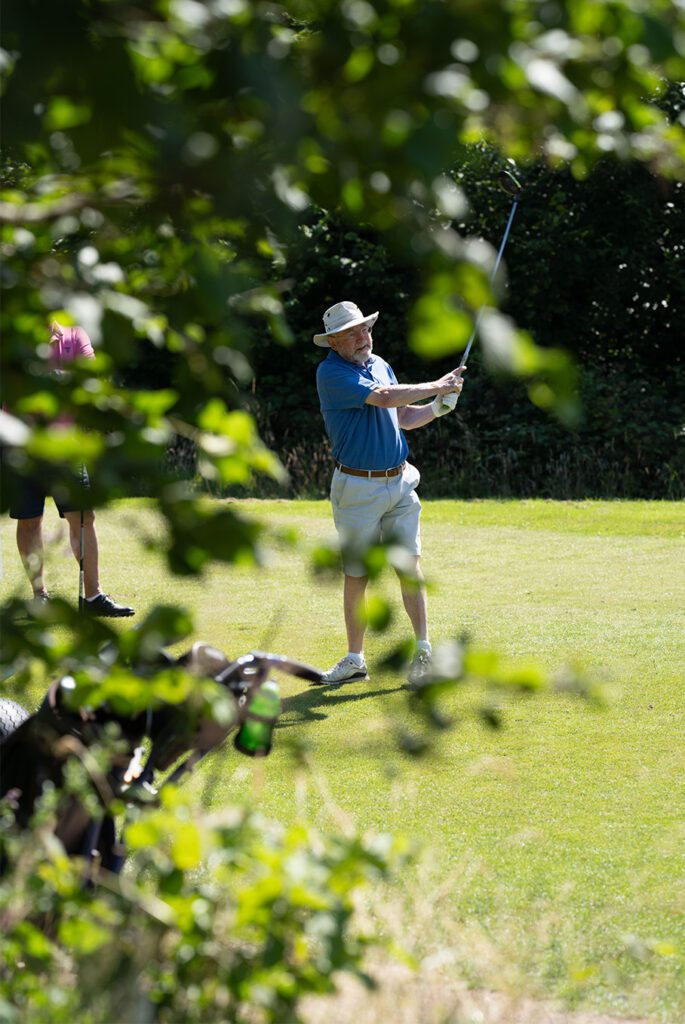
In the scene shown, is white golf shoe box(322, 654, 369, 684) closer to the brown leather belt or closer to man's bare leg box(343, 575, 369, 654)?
man's bare leg box(343, 575, 369, 654)

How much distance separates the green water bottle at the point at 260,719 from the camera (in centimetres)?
304

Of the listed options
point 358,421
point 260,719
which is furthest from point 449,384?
Answer: point 260,719

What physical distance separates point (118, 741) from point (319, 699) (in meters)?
4.76

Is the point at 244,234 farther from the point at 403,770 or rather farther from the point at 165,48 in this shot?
the point at 403,770

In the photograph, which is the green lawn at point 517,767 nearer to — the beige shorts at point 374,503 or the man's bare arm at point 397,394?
the beige shorts at point 374,503

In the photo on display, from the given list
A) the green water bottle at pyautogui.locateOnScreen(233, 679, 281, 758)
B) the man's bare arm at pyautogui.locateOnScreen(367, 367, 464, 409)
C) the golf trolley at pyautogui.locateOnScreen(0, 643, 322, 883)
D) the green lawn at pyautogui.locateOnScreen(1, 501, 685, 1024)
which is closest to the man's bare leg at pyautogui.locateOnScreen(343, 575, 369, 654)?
the green lawn at pyautogui.locateOnScreen(1, 501, 685, 1024)

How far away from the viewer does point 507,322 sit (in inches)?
70.8

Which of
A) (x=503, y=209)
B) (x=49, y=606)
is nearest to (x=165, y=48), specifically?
(x=49, y=606)

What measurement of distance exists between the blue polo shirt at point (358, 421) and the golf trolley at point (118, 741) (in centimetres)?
489

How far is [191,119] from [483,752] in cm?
495

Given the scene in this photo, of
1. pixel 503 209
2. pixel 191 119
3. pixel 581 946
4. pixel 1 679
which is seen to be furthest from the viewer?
pixel 503 209

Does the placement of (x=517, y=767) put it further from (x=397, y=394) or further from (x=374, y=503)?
(x=397, y=394)

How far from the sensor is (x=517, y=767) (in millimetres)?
6320

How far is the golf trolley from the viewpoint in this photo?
301cm
